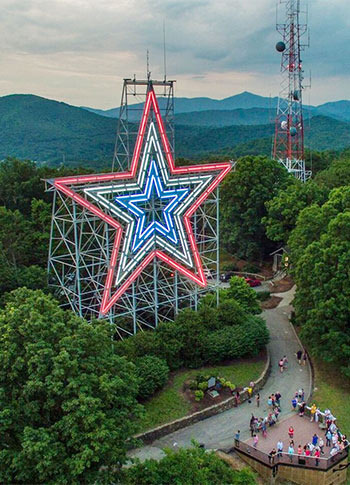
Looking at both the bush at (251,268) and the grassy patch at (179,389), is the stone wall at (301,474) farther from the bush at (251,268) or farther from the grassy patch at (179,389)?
the bush at (251,268)

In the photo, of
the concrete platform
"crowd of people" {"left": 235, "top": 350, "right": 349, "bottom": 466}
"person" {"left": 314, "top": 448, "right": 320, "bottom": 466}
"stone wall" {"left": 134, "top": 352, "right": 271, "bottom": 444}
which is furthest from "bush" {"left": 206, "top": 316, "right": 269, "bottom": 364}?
"person" {"left": 314, "top": 448, "right": 320, "bottom": 466}

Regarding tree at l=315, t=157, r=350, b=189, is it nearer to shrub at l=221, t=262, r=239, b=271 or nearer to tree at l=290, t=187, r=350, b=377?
shrub at l=221, t=262, r=239, b=271

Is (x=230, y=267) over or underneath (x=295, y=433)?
over

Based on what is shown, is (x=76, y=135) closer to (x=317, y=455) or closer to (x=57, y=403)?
(x=317, y=455)

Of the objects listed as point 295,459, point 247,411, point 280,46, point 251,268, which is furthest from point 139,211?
point 280,46

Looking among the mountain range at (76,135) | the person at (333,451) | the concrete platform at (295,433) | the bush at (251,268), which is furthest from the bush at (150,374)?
the mountain range at (76,135)
